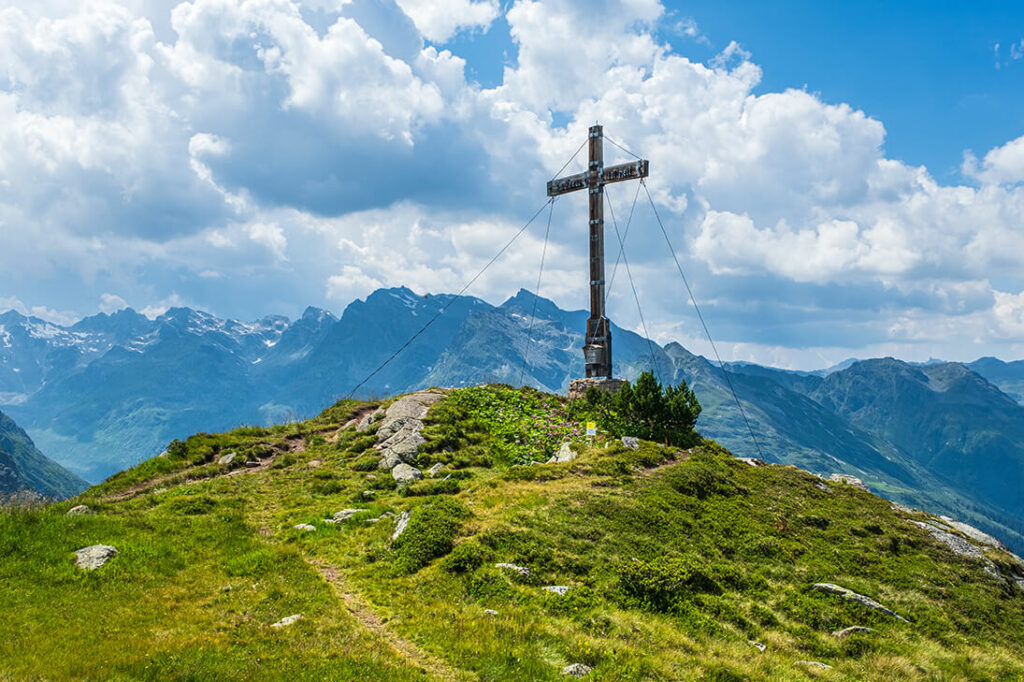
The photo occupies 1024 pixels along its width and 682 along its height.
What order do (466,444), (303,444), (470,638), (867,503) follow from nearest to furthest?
(470,638) < (867,503) < (466,444) < (303,444)

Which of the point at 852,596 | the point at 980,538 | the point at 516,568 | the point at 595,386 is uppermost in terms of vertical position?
the point at 595,386

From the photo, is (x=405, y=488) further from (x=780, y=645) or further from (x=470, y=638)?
(x=780, y=645)

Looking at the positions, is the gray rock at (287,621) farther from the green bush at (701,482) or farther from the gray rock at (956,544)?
the gray rock at (956,544)

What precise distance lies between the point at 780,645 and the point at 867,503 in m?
21.5

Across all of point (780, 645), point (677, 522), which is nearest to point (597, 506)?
point (677, 522)

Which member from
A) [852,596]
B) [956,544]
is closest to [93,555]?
[852,596]

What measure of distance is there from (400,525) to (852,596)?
59.7 feet

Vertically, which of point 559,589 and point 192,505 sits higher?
point 192,505

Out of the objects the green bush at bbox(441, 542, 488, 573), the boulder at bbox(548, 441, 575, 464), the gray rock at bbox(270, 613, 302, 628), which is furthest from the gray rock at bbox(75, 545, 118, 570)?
the boulder at bbox(548, 441, 575, 464)

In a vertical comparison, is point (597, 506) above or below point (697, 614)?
above

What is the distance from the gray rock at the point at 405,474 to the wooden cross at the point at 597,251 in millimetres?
23273

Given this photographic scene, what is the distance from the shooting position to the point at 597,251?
5172cm

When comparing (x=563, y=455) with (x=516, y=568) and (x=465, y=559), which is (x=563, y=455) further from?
(x=465, y=559)

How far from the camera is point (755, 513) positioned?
90.2 feet
